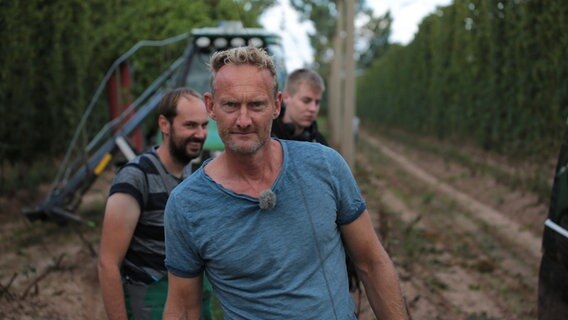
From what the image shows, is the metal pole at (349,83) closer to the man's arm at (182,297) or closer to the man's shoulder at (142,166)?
the man's shoulder at (142,166)

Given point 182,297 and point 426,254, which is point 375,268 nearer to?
point 182,297

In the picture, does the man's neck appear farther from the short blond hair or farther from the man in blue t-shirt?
the short blond hair

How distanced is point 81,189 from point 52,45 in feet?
12.7

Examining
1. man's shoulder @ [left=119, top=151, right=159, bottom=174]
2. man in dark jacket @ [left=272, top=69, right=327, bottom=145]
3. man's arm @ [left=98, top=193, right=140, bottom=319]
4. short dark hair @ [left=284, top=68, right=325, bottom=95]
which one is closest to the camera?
man's arm @ [left=98, top=193, right=140, bottom=319]

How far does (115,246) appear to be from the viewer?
9.24 ft

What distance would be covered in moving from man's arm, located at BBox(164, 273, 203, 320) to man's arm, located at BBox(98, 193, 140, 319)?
702 millimetres

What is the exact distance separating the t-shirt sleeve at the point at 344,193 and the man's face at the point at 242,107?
0.75 feet

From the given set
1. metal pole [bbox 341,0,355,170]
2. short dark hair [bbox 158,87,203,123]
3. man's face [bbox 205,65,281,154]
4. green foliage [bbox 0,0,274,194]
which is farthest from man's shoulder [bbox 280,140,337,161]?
metal pole [bbox 341,0,355,170]

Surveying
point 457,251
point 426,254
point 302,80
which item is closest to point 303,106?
point 302,80

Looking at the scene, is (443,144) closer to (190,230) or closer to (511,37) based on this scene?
(511,37)

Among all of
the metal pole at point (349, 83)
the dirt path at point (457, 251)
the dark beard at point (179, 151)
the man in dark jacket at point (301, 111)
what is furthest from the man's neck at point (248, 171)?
the metal pole at point (349, 83)

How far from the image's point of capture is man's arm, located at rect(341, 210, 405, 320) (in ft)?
7.12

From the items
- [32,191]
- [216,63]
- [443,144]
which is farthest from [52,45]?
[443,144]

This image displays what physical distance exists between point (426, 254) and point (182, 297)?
20.6 ft
